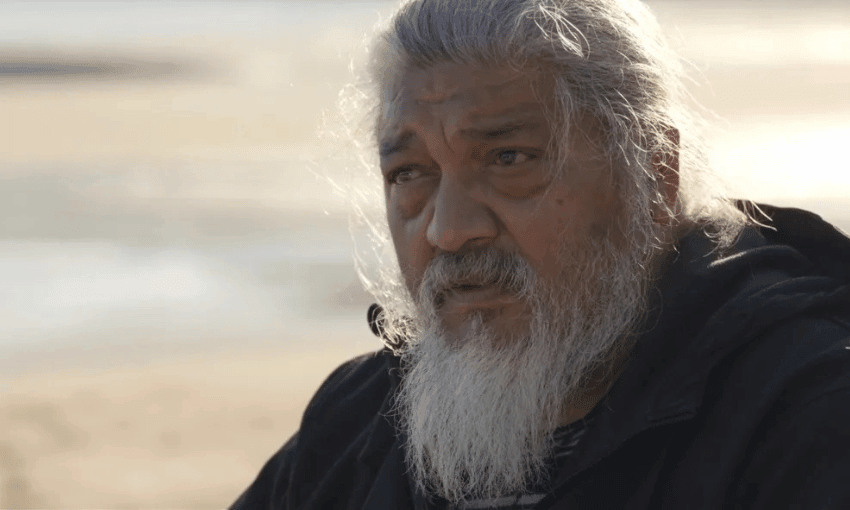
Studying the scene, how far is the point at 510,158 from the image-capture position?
2604mm

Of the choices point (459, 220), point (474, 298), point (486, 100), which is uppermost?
point (486, 100)

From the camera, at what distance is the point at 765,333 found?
2.30 m

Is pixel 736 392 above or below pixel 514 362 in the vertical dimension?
below

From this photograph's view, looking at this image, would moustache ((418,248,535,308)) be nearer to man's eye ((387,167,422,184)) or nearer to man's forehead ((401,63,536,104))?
man's eye ((387,167,422,184))

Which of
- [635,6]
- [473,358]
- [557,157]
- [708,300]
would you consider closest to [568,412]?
[473,358]

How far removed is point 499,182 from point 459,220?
0.14 metres

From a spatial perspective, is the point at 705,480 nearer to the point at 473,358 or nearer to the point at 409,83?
the point at 473,358

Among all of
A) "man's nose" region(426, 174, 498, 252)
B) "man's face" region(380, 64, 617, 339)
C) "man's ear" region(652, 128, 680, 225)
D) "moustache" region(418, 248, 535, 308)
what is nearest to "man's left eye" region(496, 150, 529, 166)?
"man's face" region(380, 64, 617, 339)

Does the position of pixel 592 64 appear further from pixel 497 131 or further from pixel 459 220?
pixel 459 220

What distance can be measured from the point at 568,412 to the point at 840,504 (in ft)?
2.72

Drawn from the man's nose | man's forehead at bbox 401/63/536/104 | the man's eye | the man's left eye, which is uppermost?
man's forehead at bbox 401/63/536/104

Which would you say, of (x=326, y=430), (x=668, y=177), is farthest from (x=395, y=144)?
(x=326, y=430)

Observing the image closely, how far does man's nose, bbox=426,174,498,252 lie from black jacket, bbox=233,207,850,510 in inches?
18.4

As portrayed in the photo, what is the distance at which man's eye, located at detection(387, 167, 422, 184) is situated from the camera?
2755 millimetres
